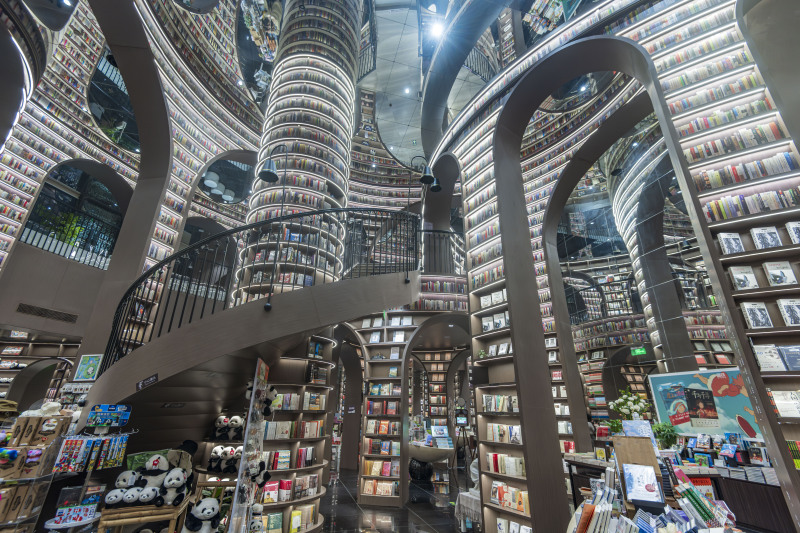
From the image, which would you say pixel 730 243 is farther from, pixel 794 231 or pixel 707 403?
pixel 707 403

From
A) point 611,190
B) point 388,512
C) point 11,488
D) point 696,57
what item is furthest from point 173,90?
point 611,190

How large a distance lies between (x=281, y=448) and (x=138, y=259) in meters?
4.13

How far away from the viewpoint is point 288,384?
485 centimetres

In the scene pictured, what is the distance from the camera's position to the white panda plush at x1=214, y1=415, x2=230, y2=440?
4.99 m

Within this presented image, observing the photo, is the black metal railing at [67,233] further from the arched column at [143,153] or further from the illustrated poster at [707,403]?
the illustrated poster at [707,403]

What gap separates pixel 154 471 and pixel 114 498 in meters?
0.38

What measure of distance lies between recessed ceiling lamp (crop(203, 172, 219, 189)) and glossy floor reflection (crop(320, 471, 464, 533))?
9291mm

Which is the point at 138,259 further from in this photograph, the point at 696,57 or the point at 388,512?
the point at 696,57

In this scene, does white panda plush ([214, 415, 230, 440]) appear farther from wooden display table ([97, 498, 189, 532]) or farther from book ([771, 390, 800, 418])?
book ([771, 390, 800, 418])

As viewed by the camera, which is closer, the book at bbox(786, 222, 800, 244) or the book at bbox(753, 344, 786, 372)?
the book at bbox(753, 344, 786, 372)

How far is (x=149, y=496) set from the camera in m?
3.13

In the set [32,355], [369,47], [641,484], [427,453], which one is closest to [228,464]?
[641,484]

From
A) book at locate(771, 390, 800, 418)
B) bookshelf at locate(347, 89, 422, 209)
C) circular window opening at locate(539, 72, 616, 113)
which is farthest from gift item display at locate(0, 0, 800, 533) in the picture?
bookshelf at locate(347, 89, 422, 209)

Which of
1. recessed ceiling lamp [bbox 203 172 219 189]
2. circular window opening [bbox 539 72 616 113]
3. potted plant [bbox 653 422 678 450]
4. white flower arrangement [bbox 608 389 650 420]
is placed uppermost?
circular window opening [bbox 539 72 616 113]
